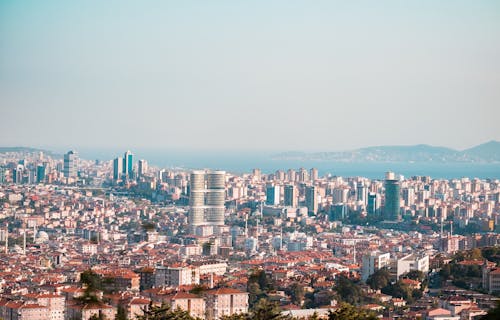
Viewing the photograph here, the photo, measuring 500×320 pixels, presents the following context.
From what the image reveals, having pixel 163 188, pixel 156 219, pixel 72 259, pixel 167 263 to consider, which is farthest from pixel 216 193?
pixel 167 263

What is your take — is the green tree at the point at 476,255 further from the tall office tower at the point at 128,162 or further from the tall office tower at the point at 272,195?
the tall office tower at the point at 128,162

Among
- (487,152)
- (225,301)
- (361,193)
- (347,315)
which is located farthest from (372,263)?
(487,152)

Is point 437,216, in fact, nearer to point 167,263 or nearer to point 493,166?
point 167,263

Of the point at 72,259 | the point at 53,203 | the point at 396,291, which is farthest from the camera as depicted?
the point at 53,203

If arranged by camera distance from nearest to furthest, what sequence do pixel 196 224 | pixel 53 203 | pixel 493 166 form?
1. pixel 196 224
2. pixel 53 203
3. pixel 493 166

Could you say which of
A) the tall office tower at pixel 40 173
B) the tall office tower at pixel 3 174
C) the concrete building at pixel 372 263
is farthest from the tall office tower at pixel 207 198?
the concrete building at pixel 372 263

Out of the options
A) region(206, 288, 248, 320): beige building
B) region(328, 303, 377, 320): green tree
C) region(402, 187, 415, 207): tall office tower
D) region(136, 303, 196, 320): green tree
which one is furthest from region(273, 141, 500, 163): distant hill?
region(328, 303, 377, 320): green tree
